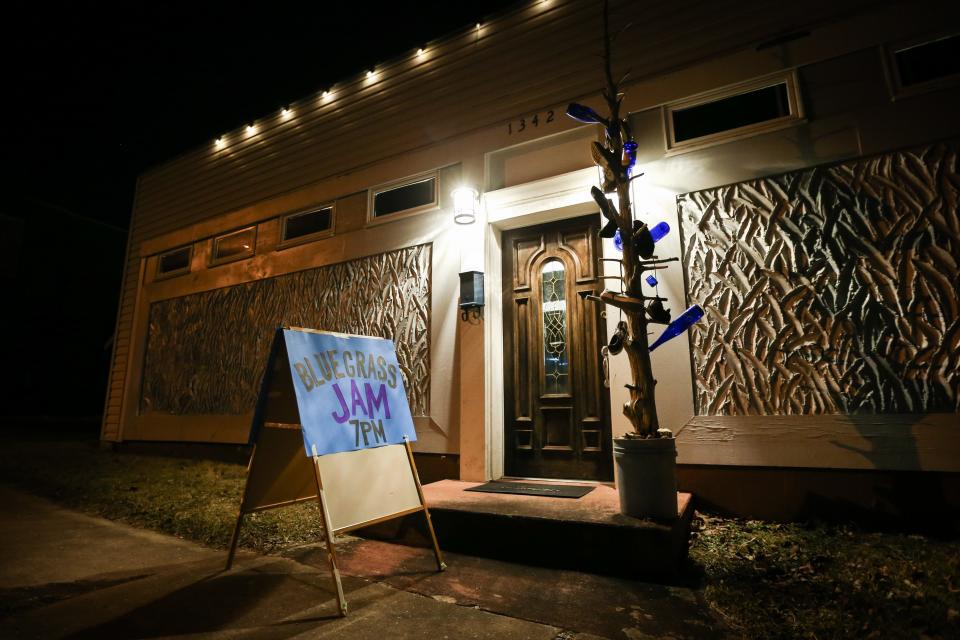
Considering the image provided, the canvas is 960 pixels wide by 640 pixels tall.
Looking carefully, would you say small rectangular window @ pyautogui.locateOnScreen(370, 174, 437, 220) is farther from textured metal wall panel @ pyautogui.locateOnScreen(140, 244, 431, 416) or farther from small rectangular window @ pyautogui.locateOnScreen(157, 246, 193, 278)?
small rectangular window @ pyautogui.locateOnScreen(157, 246, 193, 278)

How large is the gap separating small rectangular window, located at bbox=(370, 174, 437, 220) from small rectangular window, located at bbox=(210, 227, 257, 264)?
8.47 ft

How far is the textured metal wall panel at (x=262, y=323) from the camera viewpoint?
5.69 m

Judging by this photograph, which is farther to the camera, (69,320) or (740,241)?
(69,320)

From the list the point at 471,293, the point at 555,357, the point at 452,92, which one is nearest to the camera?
the point at 555,357

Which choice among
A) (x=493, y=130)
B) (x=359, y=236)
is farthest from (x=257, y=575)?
(x=493, y=130)

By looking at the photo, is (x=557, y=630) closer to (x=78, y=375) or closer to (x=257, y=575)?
(x=257, y=575)

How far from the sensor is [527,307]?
5.17 meters

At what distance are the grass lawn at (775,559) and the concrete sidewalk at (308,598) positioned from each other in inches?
10.6

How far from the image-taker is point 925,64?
3734 millimetres

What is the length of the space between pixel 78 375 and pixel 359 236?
18984 mm

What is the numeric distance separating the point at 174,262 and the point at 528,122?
739cm

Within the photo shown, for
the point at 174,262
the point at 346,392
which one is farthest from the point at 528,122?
the point at 174,262

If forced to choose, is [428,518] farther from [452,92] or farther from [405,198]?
[452,92]

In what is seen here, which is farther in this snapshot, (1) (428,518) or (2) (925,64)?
(2) (925,64)
